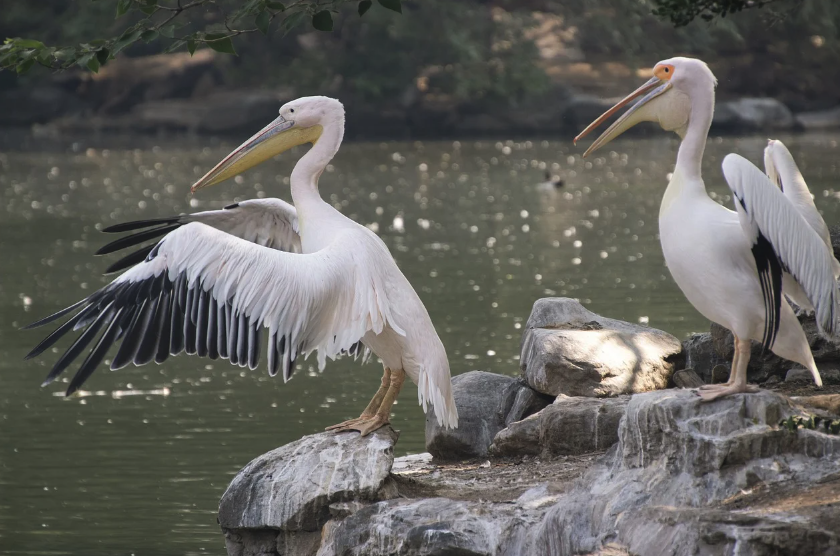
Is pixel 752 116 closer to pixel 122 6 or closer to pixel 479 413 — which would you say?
pixel 479 413

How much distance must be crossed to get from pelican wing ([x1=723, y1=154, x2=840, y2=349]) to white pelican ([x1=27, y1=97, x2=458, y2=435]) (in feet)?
4.79

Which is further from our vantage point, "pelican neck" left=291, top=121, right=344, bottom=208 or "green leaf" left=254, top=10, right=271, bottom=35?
"pelican neck" left=291, top=121, right=344, bottom=208

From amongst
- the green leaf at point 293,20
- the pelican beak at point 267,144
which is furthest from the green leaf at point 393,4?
the pelican beak at point 267,144

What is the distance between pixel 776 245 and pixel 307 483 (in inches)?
81.5

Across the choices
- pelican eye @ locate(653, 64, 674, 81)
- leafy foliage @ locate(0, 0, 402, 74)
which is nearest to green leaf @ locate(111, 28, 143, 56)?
leafy foliage @ locate(0, 0, 402, 74)

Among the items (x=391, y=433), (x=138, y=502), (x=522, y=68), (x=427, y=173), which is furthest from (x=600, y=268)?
(x=522, y=68)

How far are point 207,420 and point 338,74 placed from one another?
2516 centimetres

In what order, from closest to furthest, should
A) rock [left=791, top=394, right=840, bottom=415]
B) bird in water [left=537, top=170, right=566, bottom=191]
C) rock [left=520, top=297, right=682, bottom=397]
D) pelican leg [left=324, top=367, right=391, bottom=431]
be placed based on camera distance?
rock [left=791, top=394, right=840, bottom=415], pelican leg [left=324, top=367, right=391, bottom=431], rock [left=520, top=297, right=682, bottom=397], bird in water [left=537, top=170, right=566, bottom=191]

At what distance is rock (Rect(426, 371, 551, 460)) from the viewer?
20.0 feet

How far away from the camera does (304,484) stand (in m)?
4.93

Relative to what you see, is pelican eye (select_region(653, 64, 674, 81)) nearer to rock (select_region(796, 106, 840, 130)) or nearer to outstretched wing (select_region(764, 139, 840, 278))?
outstretched wing (select_region(764, 139, 840, 278))

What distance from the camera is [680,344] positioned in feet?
21.1

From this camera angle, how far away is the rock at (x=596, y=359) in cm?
593

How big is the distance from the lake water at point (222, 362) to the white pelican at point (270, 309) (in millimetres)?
1459
